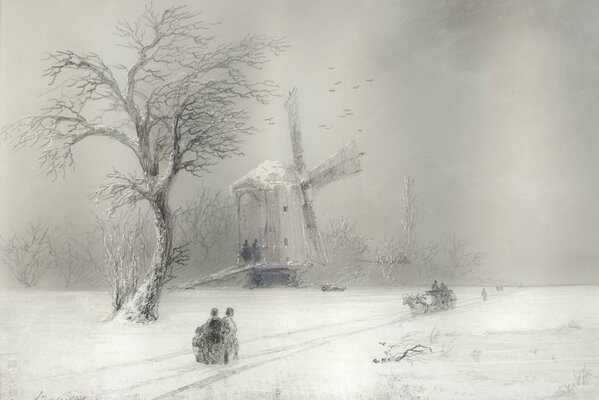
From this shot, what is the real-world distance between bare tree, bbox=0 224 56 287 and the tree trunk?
0.82m

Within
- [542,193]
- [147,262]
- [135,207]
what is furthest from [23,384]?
[542,193]

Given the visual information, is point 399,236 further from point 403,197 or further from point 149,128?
point 149,128

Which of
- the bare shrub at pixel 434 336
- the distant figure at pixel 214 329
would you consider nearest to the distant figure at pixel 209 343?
the distant figure at pixel 214 329

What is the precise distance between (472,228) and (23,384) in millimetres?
4253

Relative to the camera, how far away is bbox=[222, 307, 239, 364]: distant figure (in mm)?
4836

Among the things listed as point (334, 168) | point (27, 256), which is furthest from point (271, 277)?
point (27, 256)

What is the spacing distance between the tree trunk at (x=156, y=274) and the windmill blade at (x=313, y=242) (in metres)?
1.29

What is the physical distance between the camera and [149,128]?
539 centimetres

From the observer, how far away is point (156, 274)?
208 inches

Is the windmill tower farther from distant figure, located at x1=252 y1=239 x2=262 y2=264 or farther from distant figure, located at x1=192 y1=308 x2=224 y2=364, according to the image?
distant figure, located at x1=192 y1=308 x2=224 y2=364

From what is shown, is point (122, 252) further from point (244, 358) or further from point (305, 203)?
point (305, 203)

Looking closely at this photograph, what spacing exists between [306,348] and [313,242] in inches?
40.8

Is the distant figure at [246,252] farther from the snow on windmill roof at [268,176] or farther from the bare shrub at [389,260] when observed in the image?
the bare shrub at [389,260]

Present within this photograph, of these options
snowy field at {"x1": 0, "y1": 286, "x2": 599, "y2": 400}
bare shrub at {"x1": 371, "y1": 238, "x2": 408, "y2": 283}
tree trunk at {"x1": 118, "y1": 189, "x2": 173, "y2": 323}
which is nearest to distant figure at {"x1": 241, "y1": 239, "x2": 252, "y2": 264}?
snowy field at {"x1": 0, "y1": 286, "x2": 599, "y2": 400}
